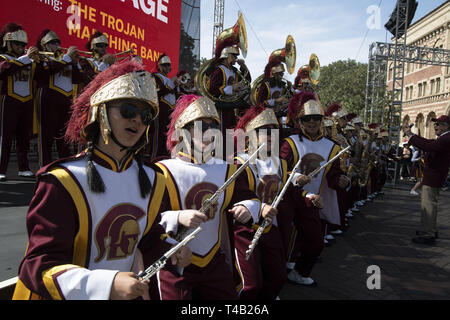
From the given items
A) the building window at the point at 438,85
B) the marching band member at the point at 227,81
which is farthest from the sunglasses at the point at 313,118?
the building window at the point at 438,85

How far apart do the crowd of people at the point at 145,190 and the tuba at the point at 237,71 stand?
150cm

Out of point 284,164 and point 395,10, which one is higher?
point 395,10

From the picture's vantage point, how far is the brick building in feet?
115

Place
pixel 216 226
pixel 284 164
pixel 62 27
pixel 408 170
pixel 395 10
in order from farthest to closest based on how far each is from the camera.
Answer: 1. pixel 408 170
2. pixel 395 10
3. pixel 62 27
4. pixel 284 164
5. pixel 216 226

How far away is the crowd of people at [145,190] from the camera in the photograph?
1.71m

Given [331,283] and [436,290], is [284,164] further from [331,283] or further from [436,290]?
[436,290]

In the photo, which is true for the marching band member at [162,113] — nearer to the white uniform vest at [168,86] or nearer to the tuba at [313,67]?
the white uniform vest at [168,86]

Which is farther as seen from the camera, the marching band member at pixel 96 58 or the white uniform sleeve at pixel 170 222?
the marching band member at pixel 96 58

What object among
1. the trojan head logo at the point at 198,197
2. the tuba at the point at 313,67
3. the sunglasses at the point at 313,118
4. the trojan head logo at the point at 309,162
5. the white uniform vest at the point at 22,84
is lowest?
the trojan head logo at the point at 198,197

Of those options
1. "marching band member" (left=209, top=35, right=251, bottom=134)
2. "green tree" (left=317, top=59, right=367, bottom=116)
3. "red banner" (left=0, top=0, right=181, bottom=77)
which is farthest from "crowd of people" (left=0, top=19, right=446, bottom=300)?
"green tree" (left=317, top=59, right=367, bottom=116)

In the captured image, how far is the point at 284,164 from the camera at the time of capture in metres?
4.14

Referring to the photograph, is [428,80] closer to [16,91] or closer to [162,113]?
[162,113]

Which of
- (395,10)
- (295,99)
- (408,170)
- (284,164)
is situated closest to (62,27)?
(295,99)
